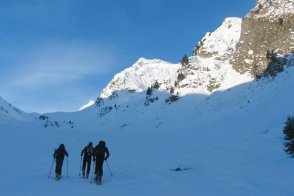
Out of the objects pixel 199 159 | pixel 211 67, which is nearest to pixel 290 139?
pixel 199 159

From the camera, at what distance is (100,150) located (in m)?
17.0

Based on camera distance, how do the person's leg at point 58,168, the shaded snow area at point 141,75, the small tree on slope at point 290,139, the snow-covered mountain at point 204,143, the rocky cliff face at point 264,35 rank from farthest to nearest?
the shaded snow area at point 141,75 → the rocky cliff face at point 264,35 → the small tree on slope at point 290,139 → the person's leg at point 58,168 → the snow-covered mountain at point 204,143

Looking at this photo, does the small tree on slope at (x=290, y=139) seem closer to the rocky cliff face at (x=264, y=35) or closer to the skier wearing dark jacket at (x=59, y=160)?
the skier wearing dark jacket at (x=59, y=160)

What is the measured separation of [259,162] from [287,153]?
1270 mm

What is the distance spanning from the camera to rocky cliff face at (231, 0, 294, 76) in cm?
5384

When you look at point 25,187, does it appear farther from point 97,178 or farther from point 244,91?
point 244,91

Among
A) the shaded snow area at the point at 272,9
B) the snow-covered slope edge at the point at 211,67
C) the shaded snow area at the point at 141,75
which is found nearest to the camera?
the shaded snow area at the point at 272,9

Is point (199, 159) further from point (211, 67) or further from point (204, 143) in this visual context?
point (211, 67)

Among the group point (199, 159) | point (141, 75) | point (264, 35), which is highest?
point (141, 75)

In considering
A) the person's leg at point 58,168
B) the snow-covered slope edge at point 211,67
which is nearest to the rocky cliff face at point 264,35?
the snow-covered slope edge at point 211,67

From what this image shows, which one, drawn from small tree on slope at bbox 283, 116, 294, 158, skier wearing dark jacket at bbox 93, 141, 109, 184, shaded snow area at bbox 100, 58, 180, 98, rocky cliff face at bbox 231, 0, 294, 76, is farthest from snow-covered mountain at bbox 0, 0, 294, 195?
shaded snow area at bbox 100, 58, 180, 98

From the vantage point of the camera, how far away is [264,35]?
5822 cm

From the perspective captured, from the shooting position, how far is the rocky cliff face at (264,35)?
177 feet

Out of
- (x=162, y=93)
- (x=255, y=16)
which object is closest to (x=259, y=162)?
(x=255, y=16)
